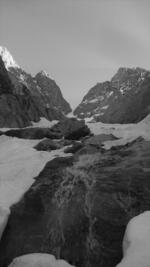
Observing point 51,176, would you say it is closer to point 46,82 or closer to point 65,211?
point 65,211

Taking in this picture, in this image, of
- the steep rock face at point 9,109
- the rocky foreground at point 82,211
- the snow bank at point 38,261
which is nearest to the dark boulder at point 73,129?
the steep rock face at point 9,109

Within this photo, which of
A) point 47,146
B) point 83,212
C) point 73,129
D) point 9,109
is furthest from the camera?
point 9,109

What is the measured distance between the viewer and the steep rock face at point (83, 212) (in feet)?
35.3

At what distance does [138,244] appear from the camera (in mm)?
8211

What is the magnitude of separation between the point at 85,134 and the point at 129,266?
26.4m

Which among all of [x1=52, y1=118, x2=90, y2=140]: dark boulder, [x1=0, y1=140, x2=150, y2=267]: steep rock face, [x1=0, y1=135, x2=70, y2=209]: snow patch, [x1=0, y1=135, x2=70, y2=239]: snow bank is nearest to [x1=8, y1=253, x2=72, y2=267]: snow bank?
[x1=0, y1=140, x2=150, y2=267]: steep rock face

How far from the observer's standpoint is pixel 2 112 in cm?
4622

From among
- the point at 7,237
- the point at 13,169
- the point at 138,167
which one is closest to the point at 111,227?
the point at 138,167

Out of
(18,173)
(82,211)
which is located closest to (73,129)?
(18,173)

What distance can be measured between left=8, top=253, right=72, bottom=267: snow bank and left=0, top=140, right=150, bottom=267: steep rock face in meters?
0.71

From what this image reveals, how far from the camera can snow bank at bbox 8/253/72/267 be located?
31.6ft

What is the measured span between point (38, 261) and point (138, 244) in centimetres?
339

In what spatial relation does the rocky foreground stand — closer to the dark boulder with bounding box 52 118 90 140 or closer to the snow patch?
the snow patch

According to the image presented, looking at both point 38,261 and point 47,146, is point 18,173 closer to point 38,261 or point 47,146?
point 38,261
